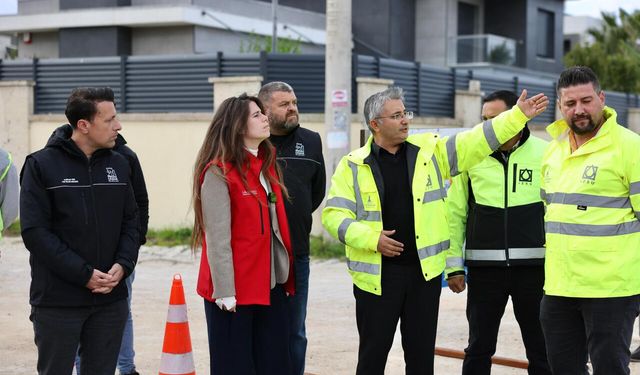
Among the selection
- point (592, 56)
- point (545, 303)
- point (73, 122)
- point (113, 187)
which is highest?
point (592, 56)

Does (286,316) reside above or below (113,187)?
below

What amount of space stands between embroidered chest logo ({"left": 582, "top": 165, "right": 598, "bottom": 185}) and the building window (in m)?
31.3

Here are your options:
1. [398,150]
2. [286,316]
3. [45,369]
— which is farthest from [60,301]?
[398,150]

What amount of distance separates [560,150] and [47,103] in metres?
14.7

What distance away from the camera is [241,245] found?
18.0 ft

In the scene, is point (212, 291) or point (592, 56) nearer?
point (212, 291)

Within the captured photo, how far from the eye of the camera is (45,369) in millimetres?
5383

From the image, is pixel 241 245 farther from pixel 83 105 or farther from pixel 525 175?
pixel 525 175

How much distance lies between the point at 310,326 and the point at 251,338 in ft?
14.5

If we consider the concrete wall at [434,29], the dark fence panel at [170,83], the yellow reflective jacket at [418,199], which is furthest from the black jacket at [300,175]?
the concrete wall at [434,29]

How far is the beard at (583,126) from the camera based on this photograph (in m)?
5.29

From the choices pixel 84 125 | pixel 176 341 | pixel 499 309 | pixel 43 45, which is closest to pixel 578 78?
pixel 499 309

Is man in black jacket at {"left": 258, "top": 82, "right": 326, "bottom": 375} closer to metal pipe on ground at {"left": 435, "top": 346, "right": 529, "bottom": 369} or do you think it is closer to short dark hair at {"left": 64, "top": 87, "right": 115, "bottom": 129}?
short dark hair at {"left": 64, "top": 87, "right": 115, "bottom": 129}

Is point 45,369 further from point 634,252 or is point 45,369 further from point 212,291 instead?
point 634,252
